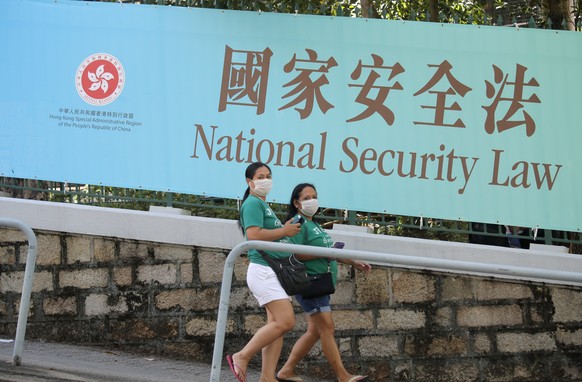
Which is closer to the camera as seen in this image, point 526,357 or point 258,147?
point 526,357

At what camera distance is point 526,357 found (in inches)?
324

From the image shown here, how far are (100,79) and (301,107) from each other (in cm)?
179

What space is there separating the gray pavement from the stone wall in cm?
16

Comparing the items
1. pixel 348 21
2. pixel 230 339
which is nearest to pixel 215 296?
pixel 230 339

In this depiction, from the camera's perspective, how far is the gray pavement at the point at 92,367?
751cm

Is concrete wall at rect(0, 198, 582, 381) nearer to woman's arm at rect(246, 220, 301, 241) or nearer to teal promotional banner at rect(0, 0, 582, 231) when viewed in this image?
teal promotional banner at rect(0, 0, 582, 231)

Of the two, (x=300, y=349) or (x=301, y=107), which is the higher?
(x=301, y=107)

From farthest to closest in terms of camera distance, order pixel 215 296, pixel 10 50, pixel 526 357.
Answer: pixel 10 50 < pixel 215 296 < pixel 526 357

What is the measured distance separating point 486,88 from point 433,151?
643mm

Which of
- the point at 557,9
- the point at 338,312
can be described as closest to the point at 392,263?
the point at 338,312

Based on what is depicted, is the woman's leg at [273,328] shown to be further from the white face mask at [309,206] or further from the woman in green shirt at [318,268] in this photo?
the white face mask at [309,206]

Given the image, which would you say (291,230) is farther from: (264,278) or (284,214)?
(284,214)

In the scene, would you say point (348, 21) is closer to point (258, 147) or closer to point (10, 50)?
point (258, 147)

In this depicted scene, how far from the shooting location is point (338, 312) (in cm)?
A: 854
